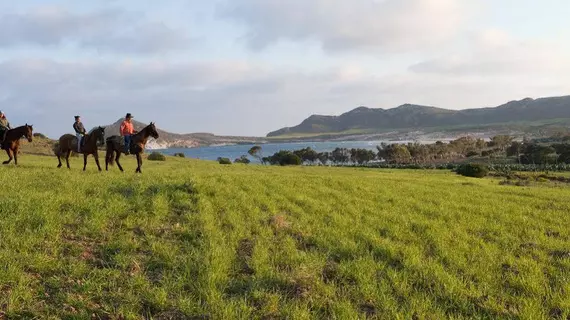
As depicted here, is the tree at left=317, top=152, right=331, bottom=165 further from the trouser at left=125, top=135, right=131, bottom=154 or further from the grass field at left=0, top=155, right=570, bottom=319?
the grass field at left=0, top=155, right=570, bottom=319

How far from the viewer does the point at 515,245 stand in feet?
37.4

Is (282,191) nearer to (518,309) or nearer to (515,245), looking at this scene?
(515,245)

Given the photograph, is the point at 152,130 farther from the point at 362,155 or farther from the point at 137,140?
the point at 362,155

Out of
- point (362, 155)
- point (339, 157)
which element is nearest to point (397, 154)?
A: point (362, 155)

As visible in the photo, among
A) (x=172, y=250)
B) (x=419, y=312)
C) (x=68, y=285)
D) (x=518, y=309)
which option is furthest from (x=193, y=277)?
(x=518, y=309)

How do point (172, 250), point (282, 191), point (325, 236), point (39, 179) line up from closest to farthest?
point (172, 250) → point (325, 236) → point (39, 179) → point (282, 191)

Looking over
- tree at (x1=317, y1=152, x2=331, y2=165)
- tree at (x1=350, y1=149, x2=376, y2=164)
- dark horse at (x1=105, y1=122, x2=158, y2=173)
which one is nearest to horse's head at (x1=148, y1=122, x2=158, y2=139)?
dark horse at (x1=105, y1=122, x2=158, y2=173)

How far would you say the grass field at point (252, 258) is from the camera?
6773 mm

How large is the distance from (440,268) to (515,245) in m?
4.02

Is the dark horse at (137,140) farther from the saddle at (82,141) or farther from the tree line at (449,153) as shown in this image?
the tree line at (449,153)

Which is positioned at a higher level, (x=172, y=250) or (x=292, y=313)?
(x=172, y=250)

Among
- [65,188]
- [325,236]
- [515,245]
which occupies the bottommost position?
[515,245]

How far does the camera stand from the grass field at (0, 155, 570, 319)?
22.2 feet

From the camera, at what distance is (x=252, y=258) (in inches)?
344
